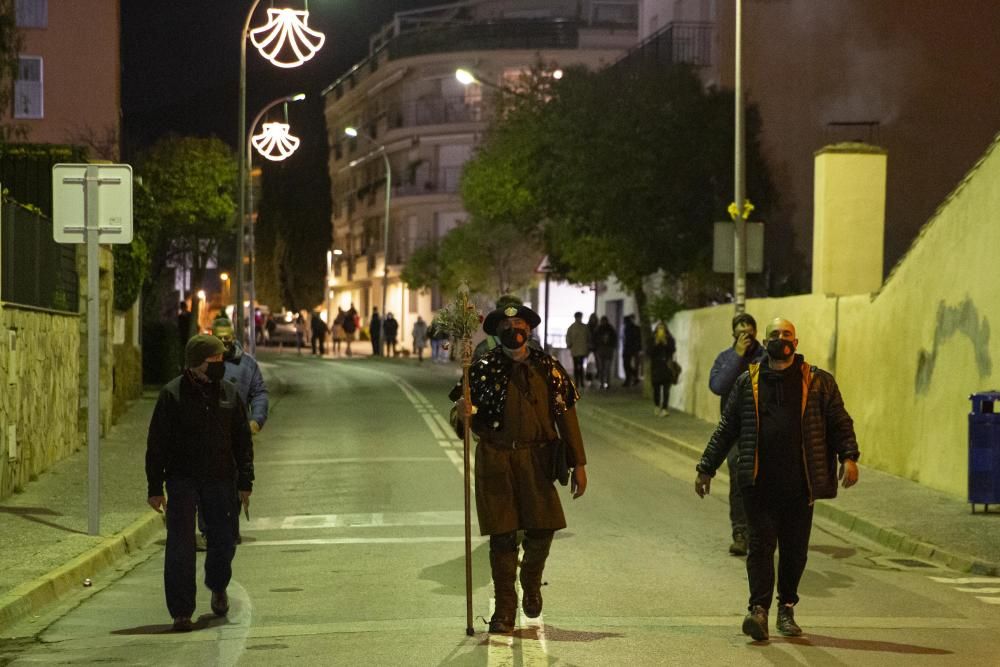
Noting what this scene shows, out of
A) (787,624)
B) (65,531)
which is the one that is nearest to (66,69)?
(65,531)

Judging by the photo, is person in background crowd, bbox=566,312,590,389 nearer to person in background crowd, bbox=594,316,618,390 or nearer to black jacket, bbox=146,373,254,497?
person in background crowd, bbox=594,316,618,390

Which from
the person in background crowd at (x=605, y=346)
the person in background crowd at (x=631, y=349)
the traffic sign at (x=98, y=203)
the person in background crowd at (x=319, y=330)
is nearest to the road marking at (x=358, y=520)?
the traffic sign at (x=98, y=203)

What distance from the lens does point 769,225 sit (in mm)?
31406

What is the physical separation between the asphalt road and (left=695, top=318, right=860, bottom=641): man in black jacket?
373 millimetres

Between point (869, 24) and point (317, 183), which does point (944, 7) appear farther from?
point (317, 183)

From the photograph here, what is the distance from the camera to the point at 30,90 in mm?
36281

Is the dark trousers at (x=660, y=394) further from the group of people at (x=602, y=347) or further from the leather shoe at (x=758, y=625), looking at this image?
the leather shoe at (x=758, y=625)

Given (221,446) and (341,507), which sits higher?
(221,446)

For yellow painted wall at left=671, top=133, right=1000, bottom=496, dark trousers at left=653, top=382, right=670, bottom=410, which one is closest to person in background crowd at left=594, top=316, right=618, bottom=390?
dark trousers at left=653, top=382, right=670, bottom=410

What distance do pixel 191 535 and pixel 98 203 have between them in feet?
14.1

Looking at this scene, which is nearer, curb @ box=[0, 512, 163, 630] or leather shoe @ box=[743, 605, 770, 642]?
leather shoe @ box=[743, 605, 770, 642]

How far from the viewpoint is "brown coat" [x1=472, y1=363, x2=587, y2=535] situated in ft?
26.1

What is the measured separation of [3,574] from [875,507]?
8197 millimetres

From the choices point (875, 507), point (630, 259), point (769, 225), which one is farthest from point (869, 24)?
point (875, 507)
